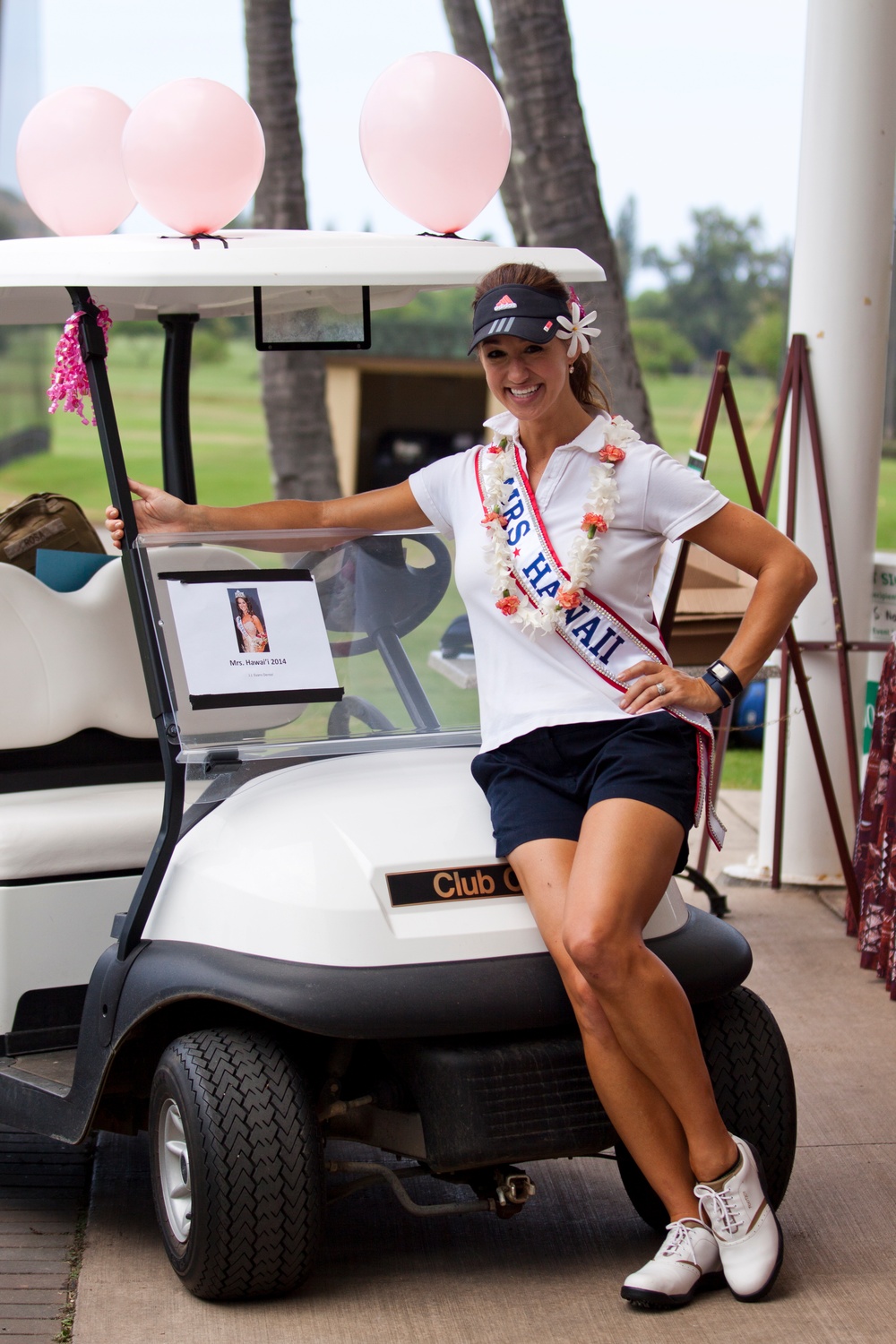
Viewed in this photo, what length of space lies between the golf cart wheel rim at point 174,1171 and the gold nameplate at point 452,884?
505 mm

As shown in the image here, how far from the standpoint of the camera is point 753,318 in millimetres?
47156

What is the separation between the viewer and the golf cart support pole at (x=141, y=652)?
2.65 metres

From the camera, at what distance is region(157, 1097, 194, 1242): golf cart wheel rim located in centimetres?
255

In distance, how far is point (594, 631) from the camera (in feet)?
8.75

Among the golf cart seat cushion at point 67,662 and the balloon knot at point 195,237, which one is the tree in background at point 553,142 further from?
the balloon knot at point 195,237

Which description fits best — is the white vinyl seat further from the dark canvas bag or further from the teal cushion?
the dark canvas bag

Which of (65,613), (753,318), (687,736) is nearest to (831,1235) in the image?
(687,736)

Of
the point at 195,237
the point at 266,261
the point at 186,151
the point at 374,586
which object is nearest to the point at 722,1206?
the point at 374,586

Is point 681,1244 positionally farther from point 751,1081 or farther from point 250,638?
point 250,638

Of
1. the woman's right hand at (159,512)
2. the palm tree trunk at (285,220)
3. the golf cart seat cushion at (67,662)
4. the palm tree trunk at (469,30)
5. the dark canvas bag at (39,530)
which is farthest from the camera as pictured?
the palm tree trunk at (469,30)

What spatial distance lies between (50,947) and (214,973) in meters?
0.63

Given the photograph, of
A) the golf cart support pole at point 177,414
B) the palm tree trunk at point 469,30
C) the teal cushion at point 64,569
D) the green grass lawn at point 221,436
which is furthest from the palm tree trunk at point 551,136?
the green grass lawn at point 221,436

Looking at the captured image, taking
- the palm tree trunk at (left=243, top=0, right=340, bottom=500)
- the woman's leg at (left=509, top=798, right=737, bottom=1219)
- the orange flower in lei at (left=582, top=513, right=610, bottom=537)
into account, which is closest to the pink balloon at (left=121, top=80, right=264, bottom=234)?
the orange flower in lei at (left=582, top=513, right=610, bottom=537)

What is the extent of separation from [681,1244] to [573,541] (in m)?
1.14
